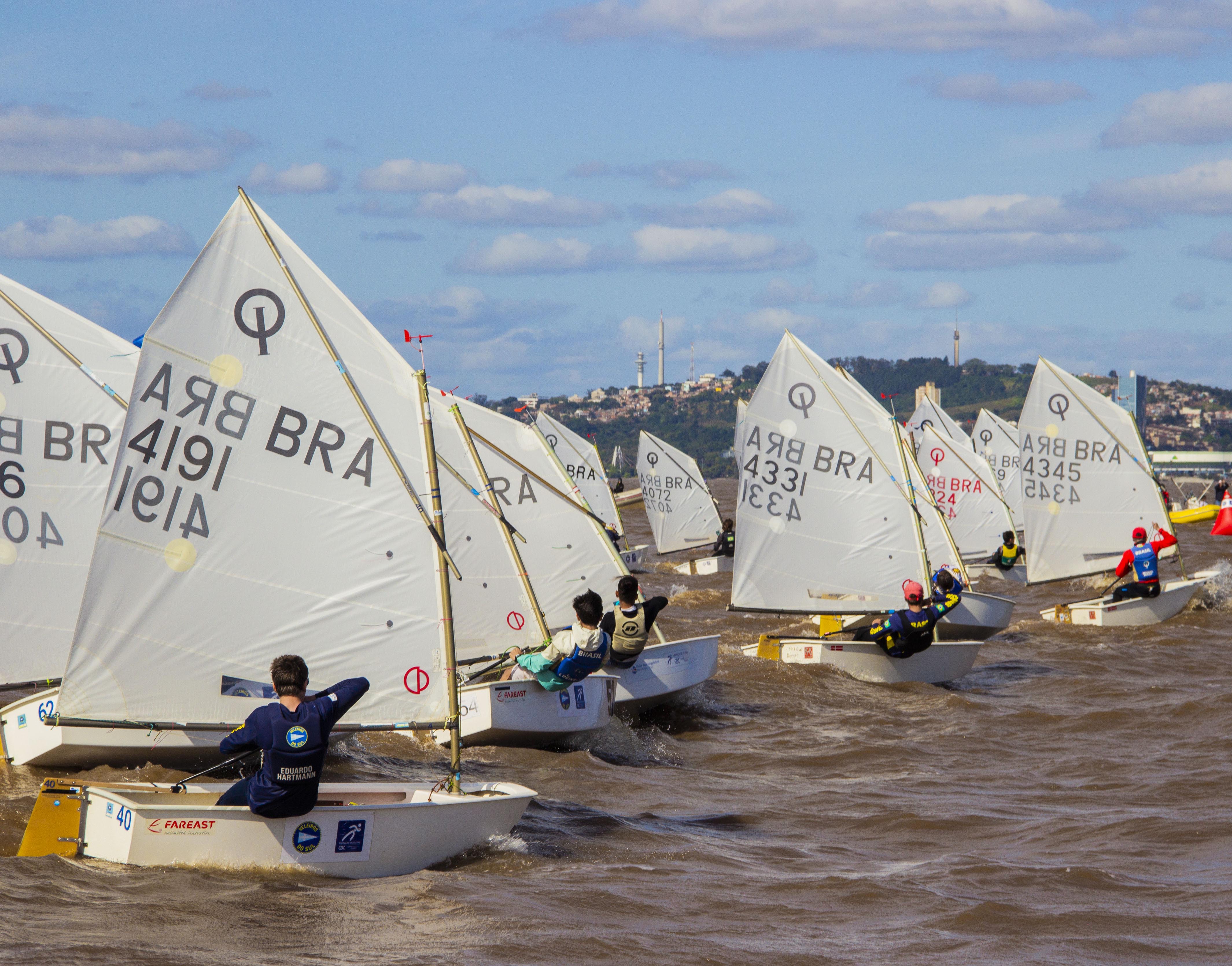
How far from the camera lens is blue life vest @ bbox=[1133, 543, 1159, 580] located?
2684 cm

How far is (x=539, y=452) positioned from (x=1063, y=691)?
28.1 ft

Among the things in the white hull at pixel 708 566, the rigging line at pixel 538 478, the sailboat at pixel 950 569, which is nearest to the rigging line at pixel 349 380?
the rigging line at pixel 538 478

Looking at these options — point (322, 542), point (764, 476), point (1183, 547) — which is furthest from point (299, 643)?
point (1183, 547)

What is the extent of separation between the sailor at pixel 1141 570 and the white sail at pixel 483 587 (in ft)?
49.9

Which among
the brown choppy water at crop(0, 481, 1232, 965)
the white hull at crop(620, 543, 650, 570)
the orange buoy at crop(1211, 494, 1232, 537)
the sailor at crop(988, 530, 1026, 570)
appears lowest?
the brown choppy water at crop(0, 481, 1232, 965)

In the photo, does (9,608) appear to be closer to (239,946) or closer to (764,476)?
(239,946)

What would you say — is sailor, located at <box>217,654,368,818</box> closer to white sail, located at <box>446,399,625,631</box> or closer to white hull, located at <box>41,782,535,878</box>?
white hull, located at <box>41,782,535,878</box>

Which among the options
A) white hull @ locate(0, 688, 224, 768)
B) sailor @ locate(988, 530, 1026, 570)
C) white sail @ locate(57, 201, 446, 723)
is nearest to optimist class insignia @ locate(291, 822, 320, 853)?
white sail @ locate(57, 201, 446, 723)

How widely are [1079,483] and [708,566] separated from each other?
12.0m

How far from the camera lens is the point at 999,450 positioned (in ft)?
173

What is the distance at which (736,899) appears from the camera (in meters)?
9.98

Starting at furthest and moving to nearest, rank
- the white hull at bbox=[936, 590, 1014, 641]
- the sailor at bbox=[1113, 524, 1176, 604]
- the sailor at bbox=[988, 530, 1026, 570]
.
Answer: the sailor at bbox=[988, 530, 1026, 570] → the sailor at bbox=[1113, 524, 1176, 604] → the white hull at bbox=[936, 590, 1014, 641]

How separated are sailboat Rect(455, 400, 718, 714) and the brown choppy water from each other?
477mm

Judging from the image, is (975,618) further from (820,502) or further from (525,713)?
(525,713)
